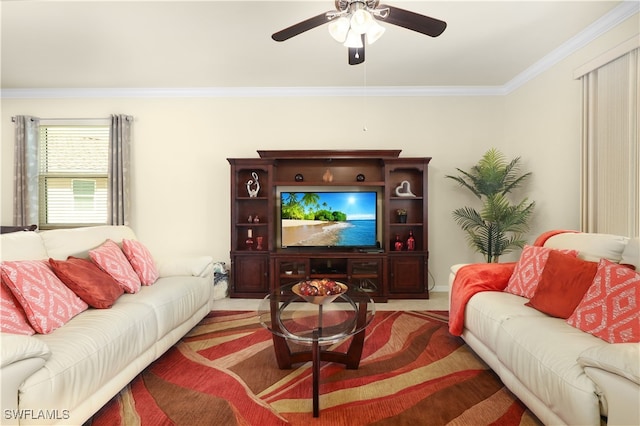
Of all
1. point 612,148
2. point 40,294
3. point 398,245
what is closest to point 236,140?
point 398,245

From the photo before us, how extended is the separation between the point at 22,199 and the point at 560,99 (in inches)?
250

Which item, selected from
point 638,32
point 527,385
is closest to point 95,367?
point 527,385

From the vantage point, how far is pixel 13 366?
1.20m

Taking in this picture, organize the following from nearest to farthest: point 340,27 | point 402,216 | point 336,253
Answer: point 340,27, point 336,253, point 402,216

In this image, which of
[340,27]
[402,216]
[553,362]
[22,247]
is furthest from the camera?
[402,216]

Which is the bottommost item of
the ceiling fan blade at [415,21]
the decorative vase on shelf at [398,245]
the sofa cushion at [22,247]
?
the decorative vase on shelf at [398,245]

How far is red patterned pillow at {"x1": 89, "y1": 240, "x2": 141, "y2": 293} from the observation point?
231 centimetres

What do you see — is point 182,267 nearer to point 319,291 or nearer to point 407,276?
point 319,291

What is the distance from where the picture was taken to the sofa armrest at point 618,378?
1.10 meters

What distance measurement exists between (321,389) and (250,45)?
2.97 metres

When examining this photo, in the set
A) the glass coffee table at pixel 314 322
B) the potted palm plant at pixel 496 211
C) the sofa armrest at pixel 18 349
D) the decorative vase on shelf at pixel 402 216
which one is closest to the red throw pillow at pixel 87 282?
the sofa armrest at pixel 18 349

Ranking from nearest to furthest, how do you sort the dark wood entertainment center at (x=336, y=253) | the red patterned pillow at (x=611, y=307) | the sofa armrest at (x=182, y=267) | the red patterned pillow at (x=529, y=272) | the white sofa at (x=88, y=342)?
the white sofa at (x=88, y=342), the red patterned pillow at (x=611, y=307), the red patterned pillow at (x=529, y=272), the sofa armrest at (x=182, y=267), the dark wood entertainment center at (x=336, y=253)

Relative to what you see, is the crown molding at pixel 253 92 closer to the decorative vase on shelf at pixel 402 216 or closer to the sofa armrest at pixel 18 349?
the decorative vase on shelf at pixel 402 216

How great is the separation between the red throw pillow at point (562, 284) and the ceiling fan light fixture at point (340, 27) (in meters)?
1.95
